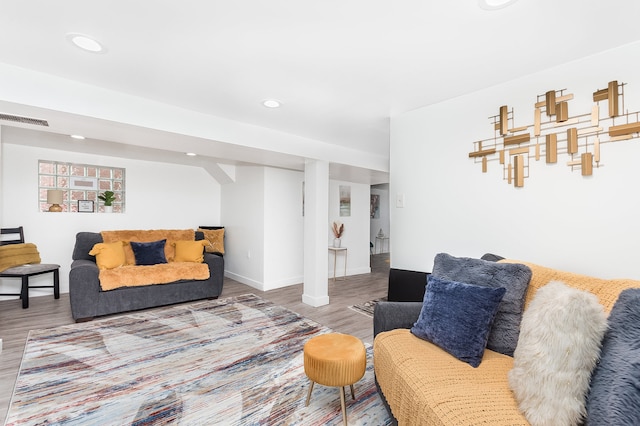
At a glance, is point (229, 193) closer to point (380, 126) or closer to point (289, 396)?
point (380, 126)

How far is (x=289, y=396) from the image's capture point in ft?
6.52

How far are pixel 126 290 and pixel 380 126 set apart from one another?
11.7 feet

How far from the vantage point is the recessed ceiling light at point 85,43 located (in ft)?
5.53

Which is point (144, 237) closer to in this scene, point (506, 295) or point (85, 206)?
point (85, 206)

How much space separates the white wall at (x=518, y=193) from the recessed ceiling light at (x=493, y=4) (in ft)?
3.11

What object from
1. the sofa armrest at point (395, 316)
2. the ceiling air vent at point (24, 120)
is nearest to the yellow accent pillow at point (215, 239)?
the ceiling air vent at point (24, 120)

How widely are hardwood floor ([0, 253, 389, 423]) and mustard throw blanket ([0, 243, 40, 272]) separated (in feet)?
1.81

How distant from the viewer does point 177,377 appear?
7.28 ft

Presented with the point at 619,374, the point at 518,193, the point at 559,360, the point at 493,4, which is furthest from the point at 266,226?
the point at 619,374

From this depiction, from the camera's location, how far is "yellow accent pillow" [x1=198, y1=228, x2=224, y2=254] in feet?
17.2

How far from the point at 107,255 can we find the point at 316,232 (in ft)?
8.53

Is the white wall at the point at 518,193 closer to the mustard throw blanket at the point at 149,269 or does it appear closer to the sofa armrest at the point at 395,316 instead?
the sofa armrest at the point at 395,316

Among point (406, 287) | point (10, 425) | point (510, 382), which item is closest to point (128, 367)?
point (10, 425)

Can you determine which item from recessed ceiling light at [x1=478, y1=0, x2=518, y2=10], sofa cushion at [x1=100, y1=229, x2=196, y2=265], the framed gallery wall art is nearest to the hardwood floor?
sofa cushion at [x1=100, y1=229, x2=196, y2=265]
